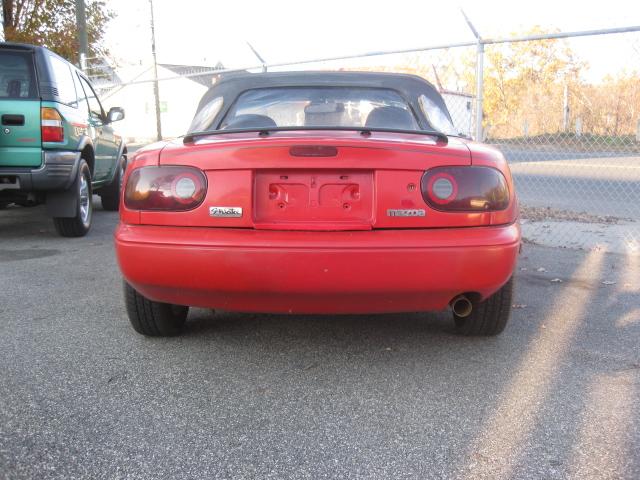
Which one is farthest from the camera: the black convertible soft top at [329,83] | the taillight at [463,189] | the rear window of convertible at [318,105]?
the black convertible soft top at [329,83]

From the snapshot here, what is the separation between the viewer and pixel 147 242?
2.78 m

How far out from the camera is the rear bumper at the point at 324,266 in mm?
2621

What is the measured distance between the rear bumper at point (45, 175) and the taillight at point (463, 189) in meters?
4.31

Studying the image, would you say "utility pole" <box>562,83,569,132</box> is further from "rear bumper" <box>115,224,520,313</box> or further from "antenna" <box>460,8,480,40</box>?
"rear bumper" <box>115,224,520,313</box>

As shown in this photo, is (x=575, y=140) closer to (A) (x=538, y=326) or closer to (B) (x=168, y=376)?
(A) (x=538, y=326)

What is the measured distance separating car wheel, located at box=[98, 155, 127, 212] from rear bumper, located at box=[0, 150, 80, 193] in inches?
96.4

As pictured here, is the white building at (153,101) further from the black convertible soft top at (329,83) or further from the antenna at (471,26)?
the black convertible soft top at (329,83)

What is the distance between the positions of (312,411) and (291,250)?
2.09 ft

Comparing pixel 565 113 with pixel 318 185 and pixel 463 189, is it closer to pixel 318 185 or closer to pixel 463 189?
pixel 463 189

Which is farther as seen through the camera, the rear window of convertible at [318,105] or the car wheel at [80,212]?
the car wheel at [80,212]

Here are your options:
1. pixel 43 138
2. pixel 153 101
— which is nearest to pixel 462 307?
pixel 43 138

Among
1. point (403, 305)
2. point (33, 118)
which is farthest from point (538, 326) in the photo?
point (33, 118)

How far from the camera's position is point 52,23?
14258 millimetres

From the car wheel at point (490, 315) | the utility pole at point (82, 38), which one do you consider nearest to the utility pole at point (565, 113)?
the car wheel at point (490, 315)
